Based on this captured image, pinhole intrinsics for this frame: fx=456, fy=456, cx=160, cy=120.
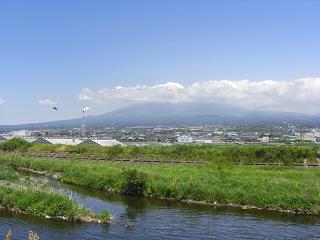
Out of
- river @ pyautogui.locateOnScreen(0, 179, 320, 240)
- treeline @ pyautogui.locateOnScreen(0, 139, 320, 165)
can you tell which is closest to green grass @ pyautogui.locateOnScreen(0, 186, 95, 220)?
river @ pyautogui.locateOnScreen(0, 179, 320, 240)

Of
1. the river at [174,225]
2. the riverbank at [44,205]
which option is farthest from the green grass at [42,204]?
the river at [174,225]

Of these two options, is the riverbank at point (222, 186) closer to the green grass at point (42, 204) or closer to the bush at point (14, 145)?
the green grass at point (42, 204)

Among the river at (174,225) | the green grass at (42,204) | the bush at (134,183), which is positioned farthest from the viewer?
the bush at (134,183)

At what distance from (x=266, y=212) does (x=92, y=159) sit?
3073 centimetres

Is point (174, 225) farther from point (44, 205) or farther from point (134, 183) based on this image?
point (134, 183)

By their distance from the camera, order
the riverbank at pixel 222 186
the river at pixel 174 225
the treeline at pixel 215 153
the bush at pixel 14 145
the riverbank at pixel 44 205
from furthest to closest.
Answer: the bush at pixel 14 145 < the treeline at pixel 215 153 < the riverbank at pixel 222 186 < the riverbank at pixel 44 205 < the river at pixel 174 225

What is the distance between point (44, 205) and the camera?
23.2 m

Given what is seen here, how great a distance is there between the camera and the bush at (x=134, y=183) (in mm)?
30297

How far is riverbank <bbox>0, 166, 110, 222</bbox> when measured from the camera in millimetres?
22109

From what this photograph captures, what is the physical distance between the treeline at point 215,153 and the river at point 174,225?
22.1 m

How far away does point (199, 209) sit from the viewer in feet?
84.7

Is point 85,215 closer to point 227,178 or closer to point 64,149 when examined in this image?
point 227,178

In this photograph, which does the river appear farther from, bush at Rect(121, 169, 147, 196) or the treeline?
the treeline

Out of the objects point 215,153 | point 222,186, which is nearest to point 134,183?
point 222,186
